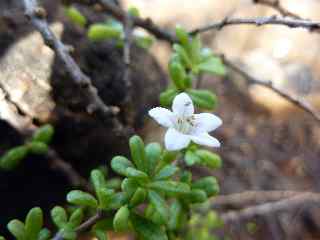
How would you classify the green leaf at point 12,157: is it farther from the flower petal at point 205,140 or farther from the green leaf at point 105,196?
the flower petal at point 205,140

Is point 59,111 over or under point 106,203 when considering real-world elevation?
over

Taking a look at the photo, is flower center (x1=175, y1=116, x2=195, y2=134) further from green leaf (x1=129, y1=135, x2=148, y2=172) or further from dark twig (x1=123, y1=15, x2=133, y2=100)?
dark twig (x1=123, y1=15, x2=133, y2=100)

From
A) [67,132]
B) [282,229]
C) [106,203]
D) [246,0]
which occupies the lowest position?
[282,229]

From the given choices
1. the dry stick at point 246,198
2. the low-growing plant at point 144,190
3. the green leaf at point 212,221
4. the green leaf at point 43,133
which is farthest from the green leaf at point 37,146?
the dry stick at point 246,198

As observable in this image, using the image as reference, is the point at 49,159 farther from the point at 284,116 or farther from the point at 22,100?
the point at 284,116

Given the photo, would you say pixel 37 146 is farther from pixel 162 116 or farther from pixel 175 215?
pixel 162 116

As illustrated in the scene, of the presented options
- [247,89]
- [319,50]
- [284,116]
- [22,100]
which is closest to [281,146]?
[284,116]

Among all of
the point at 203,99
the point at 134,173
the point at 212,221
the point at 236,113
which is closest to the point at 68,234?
the point at 134,173
